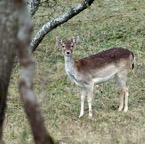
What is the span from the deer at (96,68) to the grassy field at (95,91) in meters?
0.33

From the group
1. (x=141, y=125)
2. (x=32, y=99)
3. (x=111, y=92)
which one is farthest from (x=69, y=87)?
(x=32, y=99)

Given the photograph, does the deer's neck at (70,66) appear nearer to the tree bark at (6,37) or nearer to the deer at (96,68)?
the deer at (96,68)

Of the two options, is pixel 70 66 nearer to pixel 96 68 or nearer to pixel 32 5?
pixel 96 68

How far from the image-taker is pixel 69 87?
12.0 meters

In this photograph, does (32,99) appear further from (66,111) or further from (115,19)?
(115,19)

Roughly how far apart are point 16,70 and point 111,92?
2470mm

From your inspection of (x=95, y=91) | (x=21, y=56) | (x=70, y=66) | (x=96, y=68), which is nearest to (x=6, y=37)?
(x=21, y=56)

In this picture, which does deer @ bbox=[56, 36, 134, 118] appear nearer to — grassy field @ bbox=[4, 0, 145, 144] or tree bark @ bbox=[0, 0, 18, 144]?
grassy field @ bbox=[4, 0, 145, 144]

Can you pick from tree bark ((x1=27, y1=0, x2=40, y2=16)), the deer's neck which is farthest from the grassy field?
tree bark ((x1=27, y1=0, x2=40, y2=16))

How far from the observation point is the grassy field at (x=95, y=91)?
824 centimetres

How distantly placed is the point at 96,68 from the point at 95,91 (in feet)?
3.40

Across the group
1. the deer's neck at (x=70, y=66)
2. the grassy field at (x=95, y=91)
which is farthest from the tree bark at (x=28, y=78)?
the deer's neck at (x=70, y=66)

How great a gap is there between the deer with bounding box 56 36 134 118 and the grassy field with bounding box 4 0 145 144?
0.33 meters

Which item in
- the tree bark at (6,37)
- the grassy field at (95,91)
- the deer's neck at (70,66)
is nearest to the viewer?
the tree bark at (6,37)
